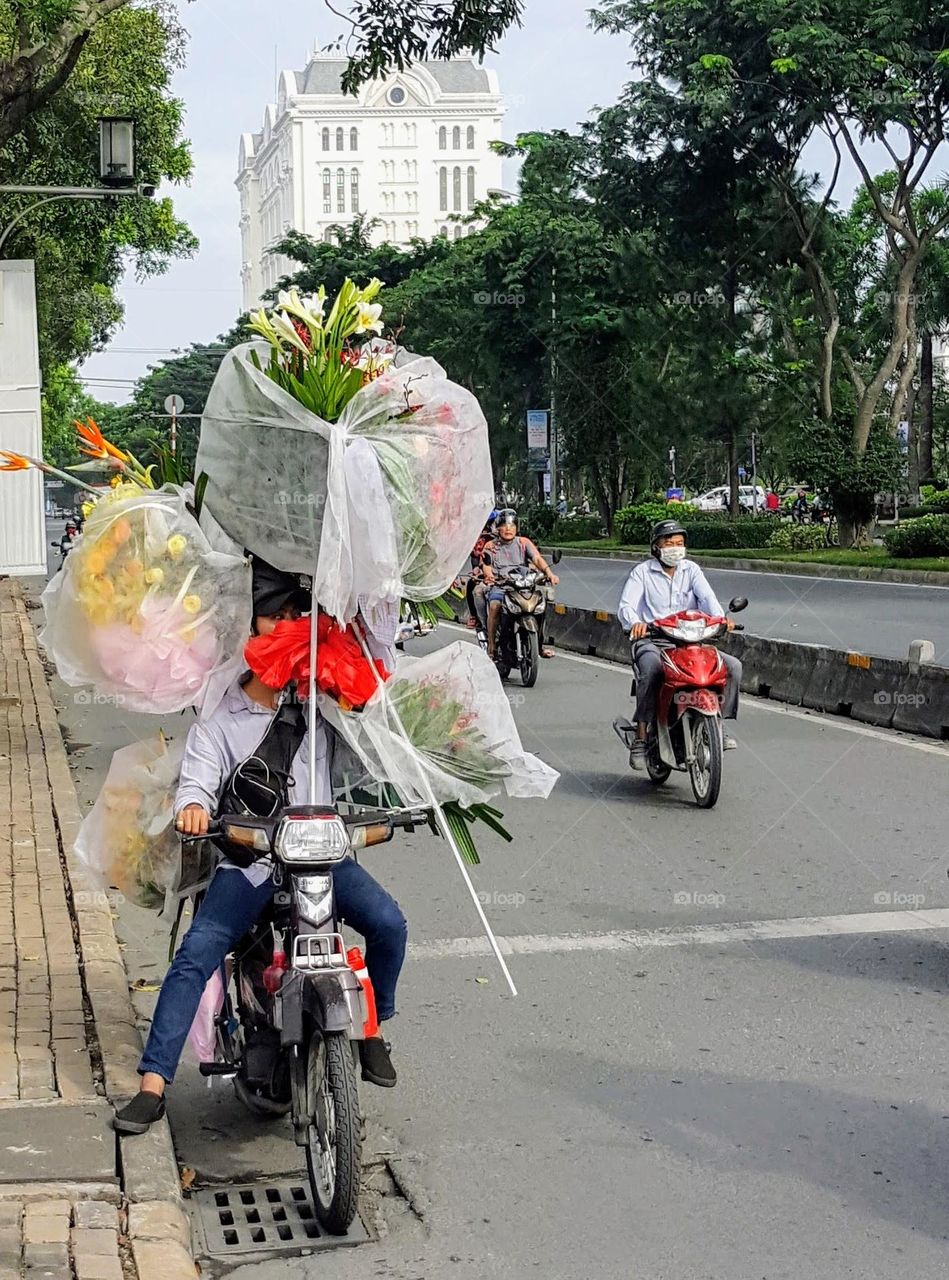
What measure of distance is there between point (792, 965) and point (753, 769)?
181 inches

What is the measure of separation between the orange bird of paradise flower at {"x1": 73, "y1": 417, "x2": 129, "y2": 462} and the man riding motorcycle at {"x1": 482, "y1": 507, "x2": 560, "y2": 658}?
11.3 meters

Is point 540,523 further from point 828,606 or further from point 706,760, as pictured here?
point 706,760

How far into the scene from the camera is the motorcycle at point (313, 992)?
4.10 meters

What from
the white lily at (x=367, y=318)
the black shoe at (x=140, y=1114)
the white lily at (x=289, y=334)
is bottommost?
the black shoe at (x=140, y=1114)

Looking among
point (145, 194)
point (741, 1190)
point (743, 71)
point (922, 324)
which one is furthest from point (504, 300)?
point (741, 1190)

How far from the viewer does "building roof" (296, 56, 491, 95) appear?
529 feet

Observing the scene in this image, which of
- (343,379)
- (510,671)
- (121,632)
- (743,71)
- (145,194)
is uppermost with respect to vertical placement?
(743,71)

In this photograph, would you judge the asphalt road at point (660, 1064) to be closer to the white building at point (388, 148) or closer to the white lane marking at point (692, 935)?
the white lane marking at point (692, 935)

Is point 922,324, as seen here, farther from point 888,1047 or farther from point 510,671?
point 888,1047

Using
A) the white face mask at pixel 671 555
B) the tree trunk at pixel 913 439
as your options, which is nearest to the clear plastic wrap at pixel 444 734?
the white face mask at pixel 671 555

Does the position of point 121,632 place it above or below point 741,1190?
above

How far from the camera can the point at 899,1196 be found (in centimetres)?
434

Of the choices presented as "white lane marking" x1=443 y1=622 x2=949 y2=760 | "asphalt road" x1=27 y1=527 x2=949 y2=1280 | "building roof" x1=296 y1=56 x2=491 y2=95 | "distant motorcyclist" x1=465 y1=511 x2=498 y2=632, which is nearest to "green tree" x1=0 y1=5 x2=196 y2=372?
"distant motorcyclist" x1=465 y1=511 x2=498 y2=632

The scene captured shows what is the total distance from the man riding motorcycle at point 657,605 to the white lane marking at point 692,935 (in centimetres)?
312
